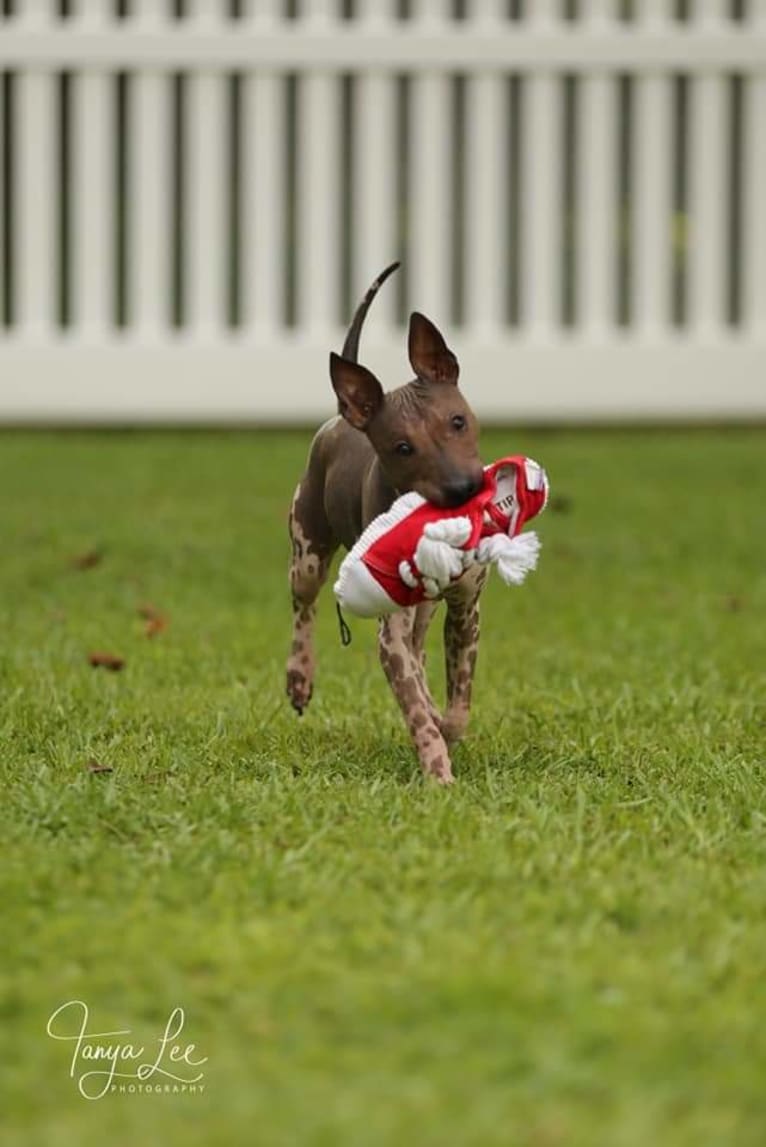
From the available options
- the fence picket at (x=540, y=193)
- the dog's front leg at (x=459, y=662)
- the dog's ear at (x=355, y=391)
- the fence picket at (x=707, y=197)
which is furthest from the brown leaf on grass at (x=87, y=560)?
the fence picket at (x=707, y=197)

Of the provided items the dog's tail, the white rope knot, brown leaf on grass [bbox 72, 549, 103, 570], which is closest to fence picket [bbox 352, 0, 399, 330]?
brown leaf on grass [bbox 72, 549, 103, 570]

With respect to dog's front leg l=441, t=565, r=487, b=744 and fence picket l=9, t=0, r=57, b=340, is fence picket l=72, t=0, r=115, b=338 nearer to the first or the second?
fence picket l=9, t=0, r=57, b=340

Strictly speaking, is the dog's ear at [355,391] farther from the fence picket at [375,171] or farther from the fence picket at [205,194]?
the fence picket at [205,194]

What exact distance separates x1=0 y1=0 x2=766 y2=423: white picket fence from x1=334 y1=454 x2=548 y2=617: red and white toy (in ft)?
Result: 21.4

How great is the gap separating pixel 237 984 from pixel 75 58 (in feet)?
26.2

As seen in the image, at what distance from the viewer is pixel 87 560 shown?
6656 mm

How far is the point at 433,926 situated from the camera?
2.70 meters

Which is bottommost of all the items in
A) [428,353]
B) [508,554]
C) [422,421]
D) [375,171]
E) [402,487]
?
[508,554]

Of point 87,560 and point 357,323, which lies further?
point 87,560

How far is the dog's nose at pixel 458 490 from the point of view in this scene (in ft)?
11.3

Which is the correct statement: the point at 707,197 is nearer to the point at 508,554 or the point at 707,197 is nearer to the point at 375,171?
the point at 375,171
